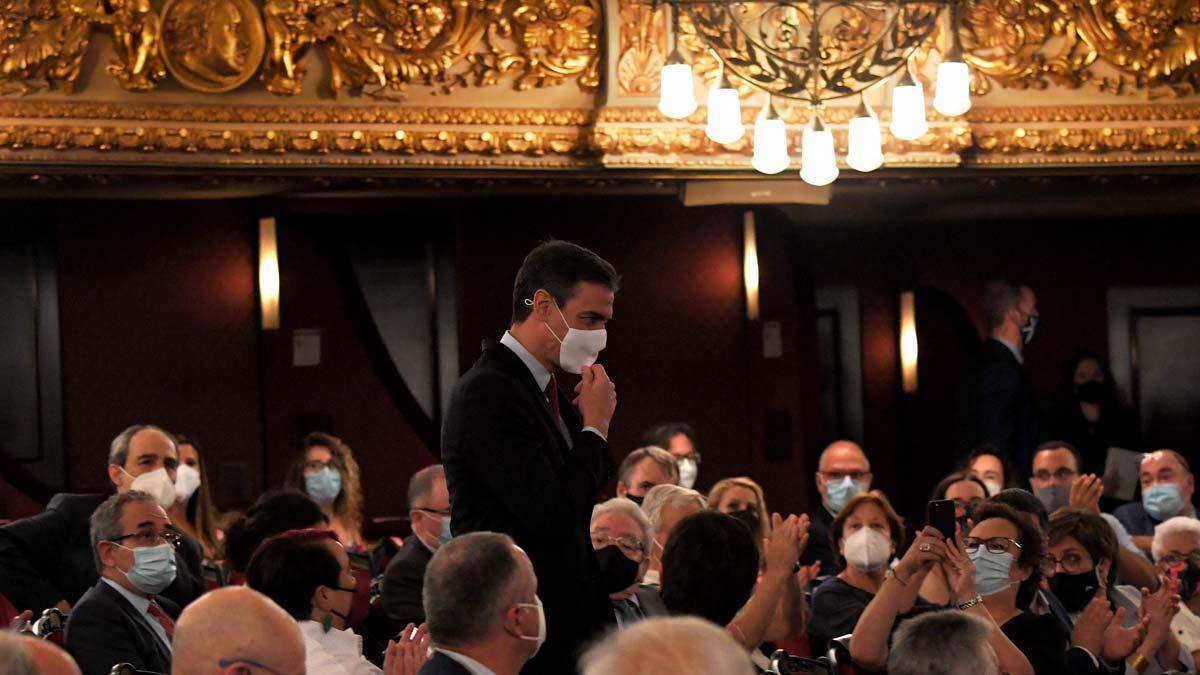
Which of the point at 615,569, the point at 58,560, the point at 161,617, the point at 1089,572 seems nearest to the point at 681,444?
the point at 1089,572

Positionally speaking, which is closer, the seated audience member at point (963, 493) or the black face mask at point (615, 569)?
the black face mask at point (615, 569)

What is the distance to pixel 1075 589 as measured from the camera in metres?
6.07

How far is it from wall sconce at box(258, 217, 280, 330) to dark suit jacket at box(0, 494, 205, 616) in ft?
10.3

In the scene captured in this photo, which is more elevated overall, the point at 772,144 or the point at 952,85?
Answer: the point at 952,85

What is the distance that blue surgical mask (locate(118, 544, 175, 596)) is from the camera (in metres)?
5.16

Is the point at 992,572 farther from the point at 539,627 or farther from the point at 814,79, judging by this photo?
the point at 814,79

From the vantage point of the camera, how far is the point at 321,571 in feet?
15.6

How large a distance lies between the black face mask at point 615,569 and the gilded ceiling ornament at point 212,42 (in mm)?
4905

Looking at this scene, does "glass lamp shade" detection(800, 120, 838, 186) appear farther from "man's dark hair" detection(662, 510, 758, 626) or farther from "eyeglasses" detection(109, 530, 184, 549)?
"eyeglasses" detection(109, 530, 184, 549)

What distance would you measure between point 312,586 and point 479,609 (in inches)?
56.6

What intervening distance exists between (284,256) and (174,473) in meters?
2.77

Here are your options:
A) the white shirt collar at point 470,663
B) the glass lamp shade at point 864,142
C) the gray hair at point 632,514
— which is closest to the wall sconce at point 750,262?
the glass lamp shade at point 864,142

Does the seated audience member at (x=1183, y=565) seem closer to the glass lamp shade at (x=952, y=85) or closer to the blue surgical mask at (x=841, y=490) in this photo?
the blue surgical mask at (x=841, y=490)

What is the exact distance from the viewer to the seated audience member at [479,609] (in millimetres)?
3406
